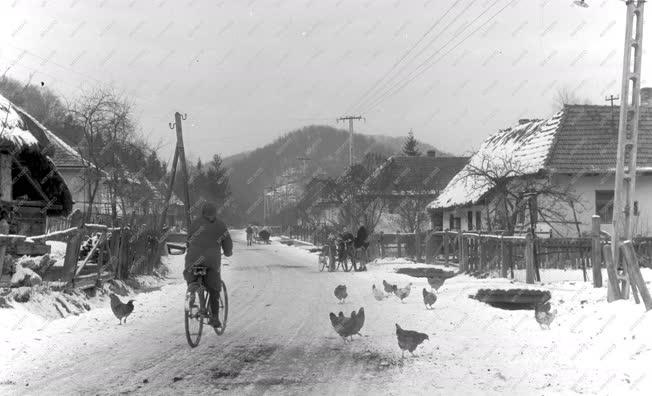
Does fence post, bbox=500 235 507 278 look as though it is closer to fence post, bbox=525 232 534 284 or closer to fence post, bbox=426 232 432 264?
fence post, bbox=525 232 534 284

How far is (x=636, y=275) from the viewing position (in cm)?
890

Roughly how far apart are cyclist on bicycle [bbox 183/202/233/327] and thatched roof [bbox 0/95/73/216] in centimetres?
879

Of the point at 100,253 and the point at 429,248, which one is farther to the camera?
the point at 429,248

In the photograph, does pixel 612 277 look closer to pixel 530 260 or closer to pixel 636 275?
pixel 636 275

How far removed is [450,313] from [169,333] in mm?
4753

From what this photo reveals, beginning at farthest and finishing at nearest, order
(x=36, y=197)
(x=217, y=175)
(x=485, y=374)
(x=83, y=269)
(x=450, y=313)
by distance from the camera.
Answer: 1. (x=217, y=175)
2. (x=36, y=197)
3. (x=83, y=269)
4. (x=450, y=313)
5. (x=485, y=374)

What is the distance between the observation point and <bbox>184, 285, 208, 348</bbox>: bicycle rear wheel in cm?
850

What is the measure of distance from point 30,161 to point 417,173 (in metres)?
37.2

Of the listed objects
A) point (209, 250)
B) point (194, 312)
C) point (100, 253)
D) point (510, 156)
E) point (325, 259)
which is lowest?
point (194, 312)

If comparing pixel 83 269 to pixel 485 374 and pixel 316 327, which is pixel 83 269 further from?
pixel 485 374

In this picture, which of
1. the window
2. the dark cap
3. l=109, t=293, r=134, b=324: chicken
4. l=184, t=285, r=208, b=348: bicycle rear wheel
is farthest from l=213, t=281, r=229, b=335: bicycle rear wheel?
the window

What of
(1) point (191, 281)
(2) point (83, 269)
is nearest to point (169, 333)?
(1) point (191, 281)

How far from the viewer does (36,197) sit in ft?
70.7

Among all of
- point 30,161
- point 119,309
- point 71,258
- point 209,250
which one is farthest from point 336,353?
point 30,161
